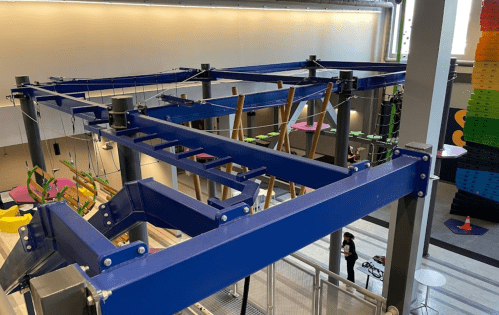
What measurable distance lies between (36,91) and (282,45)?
8.08 metres

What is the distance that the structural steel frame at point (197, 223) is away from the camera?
1.12 meters

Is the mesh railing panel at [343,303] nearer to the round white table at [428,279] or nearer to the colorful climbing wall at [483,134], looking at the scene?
the round white table at [428,279]

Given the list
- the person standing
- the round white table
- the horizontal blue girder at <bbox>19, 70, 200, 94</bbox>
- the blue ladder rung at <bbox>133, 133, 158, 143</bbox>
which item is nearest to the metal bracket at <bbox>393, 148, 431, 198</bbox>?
the blue ladder rung at <bbox>133, 133, 158, 143</bbox>

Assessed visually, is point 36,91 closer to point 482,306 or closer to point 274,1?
point 274,1

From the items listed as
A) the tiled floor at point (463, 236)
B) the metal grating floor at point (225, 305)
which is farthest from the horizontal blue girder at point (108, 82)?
the tiled floor at point (463, 236)

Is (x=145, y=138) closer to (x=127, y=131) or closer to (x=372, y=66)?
(x=127, y=131)

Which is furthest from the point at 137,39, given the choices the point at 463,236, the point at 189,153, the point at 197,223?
the point at 463,236

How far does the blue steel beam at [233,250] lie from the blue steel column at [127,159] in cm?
202

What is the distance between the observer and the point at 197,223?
171 cm

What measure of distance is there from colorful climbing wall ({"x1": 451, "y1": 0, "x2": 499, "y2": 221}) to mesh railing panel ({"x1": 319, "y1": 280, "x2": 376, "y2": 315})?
269 inches

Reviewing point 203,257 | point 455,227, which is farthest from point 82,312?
point 455,227

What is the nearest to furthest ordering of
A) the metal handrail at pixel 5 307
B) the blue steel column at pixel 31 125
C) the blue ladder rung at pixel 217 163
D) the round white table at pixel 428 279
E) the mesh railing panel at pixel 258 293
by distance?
the metal handrail at pixel 5 307, the blue ladder rung at pixel 217 163, the mesh railing panel at pixel 258 293, the blue steel column at pixel 31 125, the round white table at pixel 428 279

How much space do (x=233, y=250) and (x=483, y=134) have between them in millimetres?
→ 10285

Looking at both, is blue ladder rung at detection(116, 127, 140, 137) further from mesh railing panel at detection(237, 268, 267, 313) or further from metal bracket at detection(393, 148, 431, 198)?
mesh railing panel at detection(237, 268, 267, 313)
